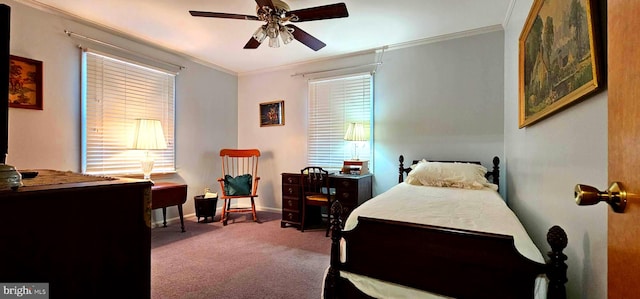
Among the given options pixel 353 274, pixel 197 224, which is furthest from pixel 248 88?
pixel 353 274

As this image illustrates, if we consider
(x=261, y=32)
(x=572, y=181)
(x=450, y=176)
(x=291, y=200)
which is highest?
(x=261, y=32)

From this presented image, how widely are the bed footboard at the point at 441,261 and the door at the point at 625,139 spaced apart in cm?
51

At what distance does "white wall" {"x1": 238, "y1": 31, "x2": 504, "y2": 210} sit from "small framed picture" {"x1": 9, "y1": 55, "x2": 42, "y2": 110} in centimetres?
287

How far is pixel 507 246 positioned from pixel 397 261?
482mm

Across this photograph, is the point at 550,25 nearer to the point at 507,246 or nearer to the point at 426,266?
the point at 507,246

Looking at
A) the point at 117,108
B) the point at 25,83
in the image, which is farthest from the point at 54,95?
the point at 117,108

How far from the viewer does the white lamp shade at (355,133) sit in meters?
3.54

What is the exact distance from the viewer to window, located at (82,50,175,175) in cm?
294

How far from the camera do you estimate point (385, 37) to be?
10.8ft

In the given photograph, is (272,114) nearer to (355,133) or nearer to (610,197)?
(355,133)

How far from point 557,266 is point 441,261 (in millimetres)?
414

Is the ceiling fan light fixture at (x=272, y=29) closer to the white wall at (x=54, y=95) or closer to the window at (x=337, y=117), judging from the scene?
the window at (x=337, y=117)

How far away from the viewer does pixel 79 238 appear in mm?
1018

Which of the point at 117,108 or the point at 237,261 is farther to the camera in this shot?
the point at 117,108
